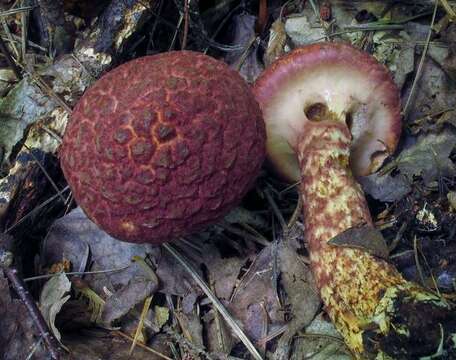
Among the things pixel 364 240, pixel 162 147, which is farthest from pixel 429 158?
pixel 162 147

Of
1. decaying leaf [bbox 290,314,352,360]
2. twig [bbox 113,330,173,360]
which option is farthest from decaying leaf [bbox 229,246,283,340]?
twig [bbox 113,330,173,360]

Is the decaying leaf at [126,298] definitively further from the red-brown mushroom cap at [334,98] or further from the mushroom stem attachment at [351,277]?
the red-brown mushroom cap at [334,98]

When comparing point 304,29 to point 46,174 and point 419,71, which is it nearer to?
point 419,71

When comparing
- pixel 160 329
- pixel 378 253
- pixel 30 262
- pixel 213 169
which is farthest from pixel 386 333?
pixel 30 262

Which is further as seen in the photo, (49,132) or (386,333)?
(49,132)

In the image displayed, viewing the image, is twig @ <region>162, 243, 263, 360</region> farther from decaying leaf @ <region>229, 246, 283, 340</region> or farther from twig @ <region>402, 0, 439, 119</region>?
twig @ <region>402, 0, 439, 119</region>

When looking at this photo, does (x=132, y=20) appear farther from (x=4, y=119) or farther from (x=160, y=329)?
(x=160, y=329)
